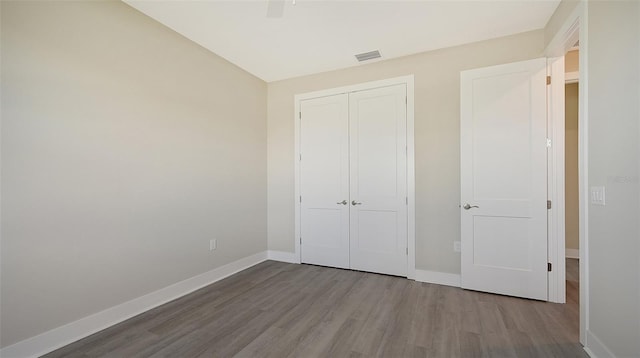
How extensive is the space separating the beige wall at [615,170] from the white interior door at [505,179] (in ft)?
2.82

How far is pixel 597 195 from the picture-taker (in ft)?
5.75

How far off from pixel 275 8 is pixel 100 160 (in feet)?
6.54

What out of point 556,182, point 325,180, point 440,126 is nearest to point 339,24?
point 440,126

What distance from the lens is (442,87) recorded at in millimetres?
3162

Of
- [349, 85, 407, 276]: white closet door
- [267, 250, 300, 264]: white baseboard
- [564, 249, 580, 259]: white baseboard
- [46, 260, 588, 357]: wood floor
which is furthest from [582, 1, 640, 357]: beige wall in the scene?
[267, 250, 300, 264]: white baseboard

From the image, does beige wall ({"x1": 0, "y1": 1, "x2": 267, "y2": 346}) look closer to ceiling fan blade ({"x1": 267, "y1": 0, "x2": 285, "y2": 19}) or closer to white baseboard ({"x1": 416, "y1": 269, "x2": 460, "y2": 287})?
ceiling fan blade ({"x1": 267, "y1": 0, "x2": 285, "y2": 19})

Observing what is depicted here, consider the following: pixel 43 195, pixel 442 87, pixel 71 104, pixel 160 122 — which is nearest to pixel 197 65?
pixel 160 122

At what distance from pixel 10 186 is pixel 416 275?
3.74 meters

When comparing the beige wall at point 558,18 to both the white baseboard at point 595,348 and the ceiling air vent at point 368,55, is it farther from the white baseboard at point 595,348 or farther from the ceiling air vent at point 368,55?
the white baseboard at point 595,348

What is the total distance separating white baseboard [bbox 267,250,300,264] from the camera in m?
4.04

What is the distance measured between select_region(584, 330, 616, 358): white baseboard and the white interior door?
0.84 meters

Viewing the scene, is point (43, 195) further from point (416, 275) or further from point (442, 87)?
point (442, 87)

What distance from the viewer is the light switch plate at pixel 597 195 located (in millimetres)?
1705

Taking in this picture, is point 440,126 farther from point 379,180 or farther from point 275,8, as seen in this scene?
point 275,8
